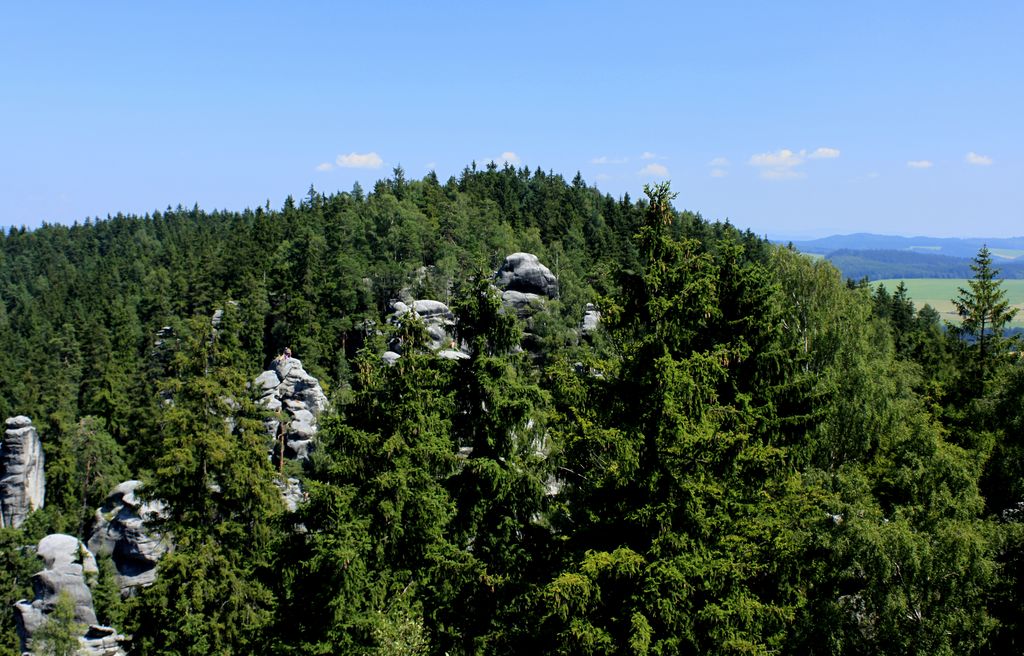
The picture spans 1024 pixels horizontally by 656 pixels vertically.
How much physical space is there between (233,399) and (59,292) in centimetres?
11589

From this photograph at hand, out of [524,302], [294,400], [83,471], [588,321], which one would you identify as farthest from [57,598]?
[588,321]

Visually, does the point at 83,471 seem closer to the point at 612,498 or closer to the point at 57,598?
the point at 57,598

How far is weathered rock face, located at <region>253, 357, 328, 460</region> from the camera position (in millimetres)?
58969

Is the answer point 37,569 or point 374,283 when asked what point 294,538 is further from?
point 374,283

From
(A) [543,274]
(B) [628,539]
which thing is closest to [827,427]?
(B) [628,539]

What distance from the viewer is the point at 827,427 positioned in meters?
27.5

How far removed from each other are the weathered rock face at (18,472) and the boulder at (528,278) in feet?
150

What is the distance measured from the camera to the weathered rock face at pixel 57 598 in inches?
1795

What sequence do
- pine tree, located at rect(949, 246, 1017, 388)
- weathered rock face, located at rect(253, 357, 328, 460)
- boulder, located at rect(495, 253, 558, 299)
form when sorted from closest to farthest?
pine tree, located at rect(949, 246, 1017, 388), weathered rock face, located at rect(253, 357, 328, 460), boulder, located at rect(495, 253, 558, 299)

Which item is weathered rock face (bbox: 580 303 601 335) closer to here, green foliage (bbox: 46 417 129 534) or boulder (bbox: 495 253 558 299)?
boulder (bbox: 495 253 558 299)

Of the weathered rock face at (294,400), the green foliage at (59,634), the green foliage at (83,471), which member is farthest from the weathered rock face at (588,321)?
the green foliage at (59,634)

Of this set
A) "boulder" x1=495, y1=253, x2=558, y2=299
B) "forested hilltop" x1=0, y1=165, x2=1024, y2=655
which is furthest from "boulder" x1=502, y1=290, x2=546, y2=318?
"forested hilltop" x1=0, y1=165, x2=1024, y2=655

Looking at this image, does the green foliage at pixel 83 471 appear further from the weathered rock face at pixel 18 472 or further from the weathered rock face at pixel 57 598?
the weathered rock face at pixel 57 598

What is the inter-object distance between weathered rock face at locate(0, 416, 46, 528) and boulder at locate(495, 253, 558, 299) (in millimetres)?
45862
